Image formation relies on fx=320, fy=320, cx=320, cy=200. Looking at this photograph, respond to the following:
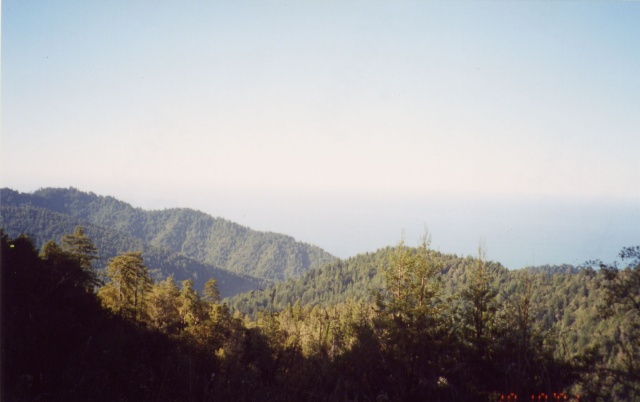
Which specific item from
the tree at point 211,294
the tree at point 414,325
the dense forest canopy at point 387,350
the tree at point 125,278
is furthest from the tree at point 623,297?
the tree at point 211,294

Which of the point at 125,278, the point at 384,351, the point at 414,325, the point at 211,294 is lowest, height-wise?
the point at 211,294

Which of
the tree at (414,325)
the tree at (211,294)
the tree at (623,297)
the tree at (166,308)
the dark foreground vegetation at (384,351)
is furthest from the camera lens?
the tree at (211,294)

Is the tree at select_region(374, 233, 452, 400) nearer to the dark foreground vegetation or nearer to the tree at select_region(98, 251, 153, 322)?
the dark foreground vegetation

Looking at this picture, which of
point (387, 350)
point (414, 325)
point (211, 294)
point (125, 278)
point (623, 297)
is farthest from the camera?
point (211, 294)

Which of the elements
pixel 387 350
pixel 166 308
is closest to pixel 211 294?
pixel 166 308

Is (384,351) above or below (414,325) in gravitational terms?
below

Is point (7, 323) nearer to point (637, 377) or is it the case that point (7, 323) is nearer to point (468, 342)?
point (637, 377)

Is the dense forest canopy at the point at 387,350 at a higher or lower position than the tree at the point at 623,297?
lower

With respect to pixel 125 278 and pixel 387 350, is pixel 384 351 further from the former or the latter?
pixel 125 278

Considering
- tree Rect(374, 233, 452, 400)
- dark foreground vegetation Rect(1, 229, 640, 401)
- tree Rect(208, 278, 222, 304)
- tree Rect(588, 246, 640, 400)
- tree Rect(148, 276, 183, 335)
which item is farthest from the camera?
tree Rect(208, 278, 222, 304)

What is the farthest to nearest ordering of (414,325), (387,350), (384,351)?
(414,325), (387,350), (384,351)

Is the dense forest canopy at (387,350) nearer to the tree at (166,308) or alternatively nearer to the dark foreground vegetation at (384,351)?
the dark foreground vegetation at (384,351)

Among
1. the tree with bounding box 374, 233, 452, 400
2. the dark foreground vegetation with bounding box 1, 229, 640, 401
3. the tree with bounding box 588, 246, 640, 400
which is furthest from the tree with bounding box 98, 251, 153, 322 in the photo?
the tree with bounding box 588, 246, 640, 400

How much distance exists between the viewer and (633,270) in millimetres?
8836
